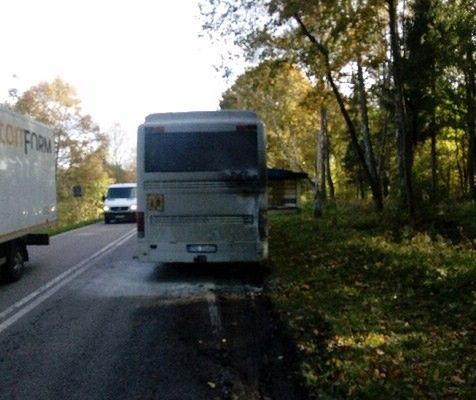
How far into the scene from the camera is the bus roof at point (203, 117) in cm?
1146

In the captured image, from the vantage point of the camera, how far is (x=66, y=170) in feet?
161

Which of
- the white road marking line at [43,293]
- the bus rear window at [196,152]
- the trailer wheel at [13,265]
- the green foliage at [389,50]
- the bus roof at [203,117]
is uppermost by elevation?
the green foliage at [389,50]

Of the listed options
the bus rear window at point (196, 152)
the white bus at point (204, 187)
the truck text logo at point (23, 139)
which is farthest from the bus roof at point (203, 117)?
the truck text logo at point (23, 139)

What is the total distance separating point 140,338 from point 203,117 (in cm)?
559

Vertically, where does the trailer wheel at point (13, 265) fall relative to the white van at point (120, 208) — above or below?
below

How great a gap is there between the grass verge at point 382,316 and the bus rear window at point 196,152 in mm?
2399

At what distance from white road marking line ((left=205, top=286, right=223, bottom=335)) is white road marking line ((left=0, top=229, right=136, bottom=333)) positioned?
2719mm

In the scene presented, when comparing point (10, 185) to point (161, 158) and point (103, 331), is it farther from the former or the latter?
point (103, 331)

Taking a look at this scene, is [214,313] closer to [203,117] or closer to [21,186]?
[203,117]

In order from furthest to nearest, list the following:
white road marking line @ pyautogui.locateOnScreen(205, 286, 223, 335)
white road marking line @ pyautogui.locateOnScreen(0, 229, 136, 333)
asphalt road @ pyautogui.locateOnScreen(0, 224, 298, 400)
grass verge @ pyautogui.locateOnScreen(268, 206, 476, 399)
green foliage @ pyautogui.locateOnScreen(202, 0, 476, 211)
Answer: green foliage @ pyautogui.locateOnScreen(202, 0, 476, 211) → white road marking line @ pyautogui.locateOnScreen(0, 229, 136, 333) → white road marking line @ pyautogui.locateOnScreen(205, 286, 223, 335) → asphalt road @ pyautogui.locateOnScreen(0, 224, 298, 400) → grass verge @ pyautogui.locateOnScreen(268, 206, 476, 399)

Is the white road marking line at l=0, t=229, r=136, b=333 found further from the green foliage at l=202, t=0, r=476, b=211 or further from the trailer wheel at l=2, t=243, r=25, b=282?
the green foliage at l=202, t=0, r=476, b=211

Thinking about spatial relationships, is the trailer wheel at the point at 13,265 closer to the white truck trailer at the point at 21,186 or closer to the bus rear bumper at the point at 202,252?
the white truck trailer at the point at 21,186

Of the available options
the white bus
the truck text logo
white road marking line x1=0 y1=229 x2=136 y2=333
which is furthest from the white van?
the white bus

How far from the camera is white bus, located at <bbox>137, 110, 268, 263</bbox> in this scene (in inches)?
446
